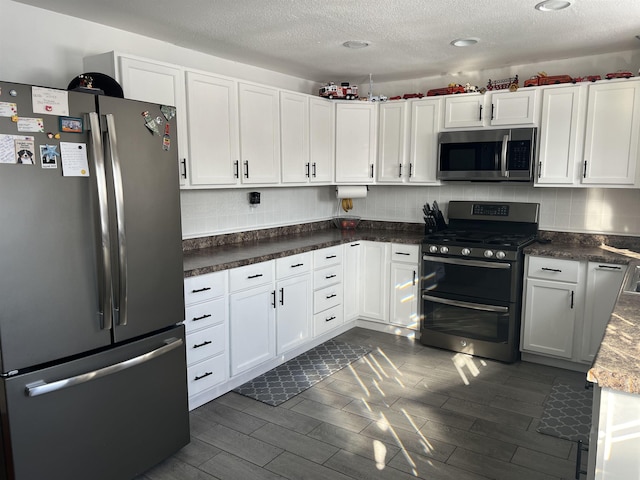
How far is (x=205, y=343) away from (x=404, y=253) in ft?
6.72

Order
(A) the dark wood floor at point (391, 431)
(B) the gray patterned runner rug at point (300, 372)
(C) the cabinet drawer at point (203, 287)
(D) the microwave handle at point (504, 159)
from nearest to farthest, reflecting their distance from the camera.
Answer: (A) the dark wood floor at point (391, 431) → (C) the cabinet drawer at point (203, 287) → (B) the gray patterned runner rug at point (300, 372) → (D) the microwave handle at point (504, 159)

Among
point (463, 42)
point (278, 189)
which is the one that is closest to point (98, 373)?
point (278, 189)

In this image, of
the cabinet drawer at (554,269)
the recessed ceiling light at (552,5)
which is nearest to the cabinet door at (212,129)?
the recessed ceiling light at (552,5)

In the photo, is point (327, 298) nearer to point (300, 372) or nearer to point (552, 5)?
point (300, 372)

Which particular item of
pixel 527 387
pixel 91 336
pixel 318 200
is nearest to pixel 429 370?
pixel 527 387

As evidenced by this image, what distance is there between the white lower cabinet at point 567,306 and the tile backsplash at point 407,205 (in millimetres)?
649

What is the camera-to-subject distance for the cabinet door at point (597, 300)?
343 centimetres

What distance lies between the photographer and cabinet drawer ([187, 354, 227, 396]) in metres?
2.96

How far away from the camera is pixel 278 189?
4551mm

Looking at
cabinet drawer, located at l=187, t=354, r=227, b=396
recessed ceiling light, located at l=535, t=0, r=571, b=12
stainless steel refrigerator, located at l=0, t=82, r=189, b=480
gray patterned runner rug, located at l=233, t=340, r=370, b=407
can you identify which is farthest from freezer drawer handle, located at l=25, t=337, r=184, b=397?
recessed ceiling light, located at l=535, t=0, r=571, b=12

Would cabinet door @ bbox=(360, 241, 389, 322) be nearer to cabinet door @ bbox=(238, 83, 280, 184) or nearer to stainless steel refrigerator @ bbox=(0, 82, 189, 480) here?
cabinet door @ bbox=(238, 83, 280, 184)

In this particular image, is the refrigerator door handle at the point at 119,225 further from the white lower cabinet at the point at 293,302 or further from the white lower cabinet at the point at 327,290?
the white lower cabinet at the point at 327,290

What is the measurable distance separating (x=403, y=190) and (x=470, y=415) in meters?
2.53

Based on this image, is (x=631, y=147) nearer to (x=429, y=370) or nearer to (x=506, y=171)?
(x=506, y=171)
